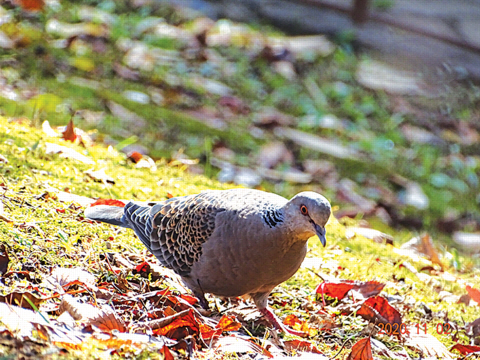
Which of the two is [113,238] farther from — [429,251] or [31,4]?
[31,4]

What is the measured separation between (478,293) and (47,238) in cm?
256

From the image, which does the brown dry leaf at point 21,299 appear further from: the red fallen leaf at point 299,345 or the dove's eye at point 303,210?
the dove's eye at point 303,210

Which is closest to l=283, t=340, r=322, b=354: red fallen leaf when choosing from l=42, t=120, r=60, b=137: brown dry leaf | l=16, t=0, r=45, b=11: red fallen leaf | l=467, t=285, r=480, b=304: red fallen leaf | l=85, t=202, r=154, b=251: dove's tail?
l=85, t=202, r=154, b=251: dove's tail

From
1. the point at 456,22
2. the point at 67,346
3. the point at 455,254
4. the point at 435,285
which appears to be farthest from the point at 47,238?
the point at 456,22

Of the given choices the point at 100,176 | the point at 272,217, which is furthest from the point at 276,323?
the point at 100,176

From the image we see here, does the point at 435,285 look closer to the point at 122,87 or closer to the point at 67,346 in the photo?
the point at 67,346

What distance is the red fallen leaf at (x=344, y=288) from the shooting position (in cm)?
346

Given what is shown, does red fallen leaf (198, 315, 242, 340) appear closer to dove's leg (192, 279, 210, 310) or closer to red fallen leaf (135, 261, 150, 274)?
dove's leg (192, 279, 210, 310)

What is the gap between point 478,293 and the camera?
3.80 meters

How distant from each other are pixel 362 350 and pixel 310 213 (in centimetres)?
66

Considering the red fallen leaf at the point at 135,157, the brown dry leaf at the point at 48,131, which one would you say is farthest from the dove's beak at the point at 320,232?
the brown dry leaf at the point at 48,131

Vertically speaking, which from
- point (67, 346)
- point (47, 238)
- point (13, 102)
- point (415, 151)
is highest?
point (67, 346)

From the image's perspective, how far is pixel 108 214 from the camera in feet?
11.4

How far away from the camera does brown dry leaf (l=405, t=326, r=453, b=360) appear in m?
3.00
